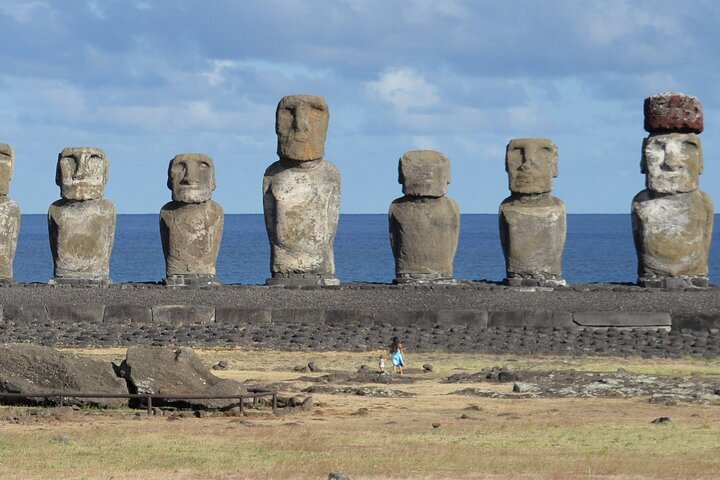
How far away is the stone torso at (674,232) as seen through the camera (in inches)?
989

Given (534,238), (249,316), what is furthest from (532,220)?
(249,316)

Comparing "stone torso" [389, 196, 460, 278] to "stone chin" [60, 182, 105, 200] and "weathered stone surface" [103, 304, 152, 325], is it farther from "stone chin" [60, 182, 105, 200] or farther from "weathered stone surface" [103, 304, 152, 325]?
"stone chin" [60, 182, 105, 200]

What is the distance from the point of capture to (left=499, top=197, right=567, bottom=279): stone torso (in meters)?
25.3

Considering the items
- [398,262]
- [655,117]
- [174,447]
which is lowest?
[174,447]

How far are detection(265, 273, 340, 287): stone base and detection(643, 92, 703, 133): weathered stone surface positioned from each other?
533 centimetres

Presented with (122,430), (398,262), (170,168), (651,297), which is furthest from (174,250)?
(122,430)

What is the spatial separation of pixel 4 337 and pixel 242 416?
7.36 meters

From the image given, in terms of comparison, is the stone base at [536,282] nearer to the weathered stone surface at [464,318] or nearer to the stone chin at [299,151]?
the weathered stone surface at [464,318]

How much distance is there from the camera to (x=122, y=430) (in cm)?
1504

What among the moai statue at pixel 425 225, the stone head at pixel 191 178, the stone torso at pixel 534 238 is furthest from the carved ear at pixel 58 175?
the stone torso at pixel 534 238

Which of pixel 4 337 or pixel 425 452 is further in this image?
pixel 4 337

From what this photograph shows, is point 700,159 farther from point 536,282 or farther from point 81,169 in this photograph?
point 81,169

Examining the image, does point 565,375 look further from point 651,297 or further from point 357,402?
point 651,297

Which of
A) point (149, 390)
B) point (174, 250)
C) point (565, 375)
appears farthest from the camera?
point (174, 250)
